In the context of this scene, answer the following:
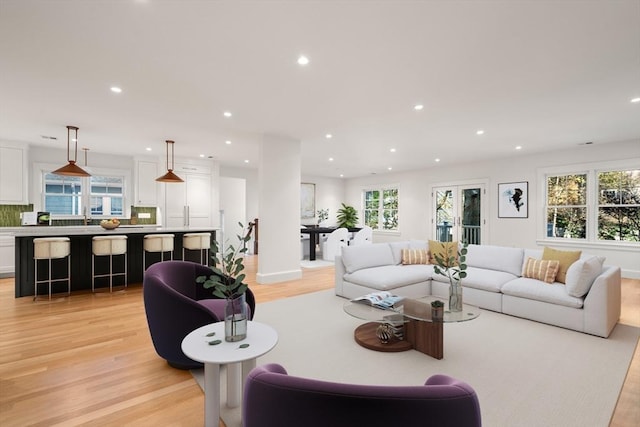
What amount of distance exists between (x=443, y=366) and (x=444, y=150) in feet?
17.6

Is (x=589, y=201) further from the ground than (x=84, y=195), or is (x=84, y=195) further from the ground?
(x=84, y=195)

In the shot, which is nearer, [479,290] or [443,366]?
[443,366]

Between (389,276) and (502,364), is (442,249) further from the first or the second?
(502,364)

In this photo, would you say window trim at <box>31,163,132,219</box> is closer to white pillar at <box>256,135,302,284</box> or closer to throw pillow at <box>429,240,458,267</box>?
white pillar at <box>256,135,302,284</box>

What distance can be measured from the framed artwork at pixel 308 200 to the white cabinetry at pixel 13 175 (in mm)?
7153

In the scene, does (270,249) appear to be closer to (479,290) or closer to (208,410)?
(479,290)

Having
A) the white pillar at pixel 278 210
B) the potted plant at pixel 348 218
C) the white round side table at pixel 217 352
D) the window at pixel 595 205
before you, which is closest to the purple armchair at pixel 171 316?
the white round side table at pixel 217 352

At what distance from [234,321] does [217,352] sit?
0.21 meters

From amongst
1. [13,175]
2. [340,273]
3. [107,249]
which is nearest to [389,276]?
[340,273]

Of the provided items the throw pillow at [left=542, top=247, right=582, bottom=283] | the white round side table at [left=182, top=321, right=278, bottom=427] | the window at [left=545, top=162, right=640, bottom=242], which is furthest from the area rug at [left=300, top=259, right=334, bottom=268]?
the white round side table at [left=182, top=321, right=278, bottom=427]

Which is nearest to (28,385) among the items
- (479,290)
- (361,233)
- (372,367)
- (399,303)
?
(372,367)

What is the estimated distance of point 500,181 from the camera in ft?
25.2

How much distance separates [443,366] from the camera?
101 inches

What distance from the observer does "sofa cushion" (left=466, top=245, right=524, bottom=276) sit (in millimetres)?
4324
